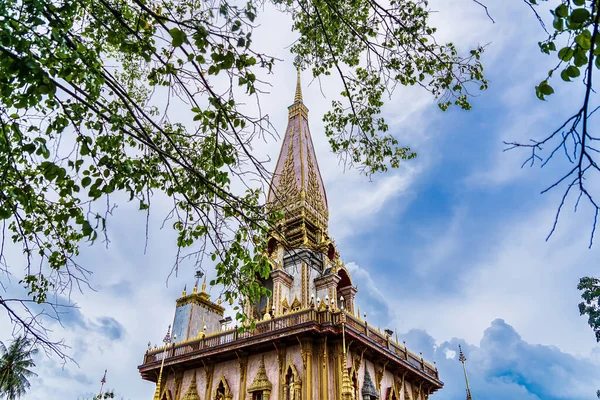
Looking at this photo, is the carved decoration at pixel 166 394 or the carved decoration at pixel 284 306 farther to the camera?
the carved decoration at pixel 284 306

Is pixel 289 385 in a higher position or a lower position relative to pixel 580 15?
higher

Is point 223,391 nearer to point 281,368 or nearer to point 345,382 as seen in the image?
point 281,368

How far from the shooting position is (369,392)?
58.1 ft

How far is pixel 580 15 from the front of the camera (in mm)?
3162

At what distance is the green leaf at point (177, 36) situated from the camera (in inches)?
163

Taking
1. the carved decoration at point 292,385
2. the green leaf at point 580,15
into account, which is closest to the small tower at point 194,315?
the carved decoration at point 292,385

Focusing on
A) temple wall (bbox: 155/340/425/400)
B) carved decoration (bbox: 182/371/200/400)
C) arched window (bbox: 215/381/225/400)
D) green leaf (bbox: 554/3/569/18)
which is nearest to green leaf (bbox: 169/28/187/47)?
green leaf (bbox: 554/3/569/18)

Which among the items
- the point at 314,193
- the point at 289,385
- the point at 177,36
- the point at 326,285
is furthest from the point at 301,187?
the point at 177,36

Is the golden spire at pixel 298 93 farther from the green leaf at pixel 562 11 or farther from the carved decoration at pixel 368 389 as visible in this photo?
the green leaf at pixel 562 11

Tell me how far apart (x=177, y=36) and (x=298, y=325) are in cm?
1479

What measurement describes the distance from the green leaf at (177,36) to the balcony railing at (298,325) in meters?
14.1

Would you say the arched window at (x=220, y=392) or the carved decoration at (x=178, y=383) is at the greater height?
the carved decoration at (x=178, y=383)

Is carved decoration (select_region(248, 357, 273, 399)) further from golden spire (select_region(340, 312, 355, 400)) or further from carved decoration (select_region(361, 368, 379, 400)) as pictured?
carved decoration (select_region(361, 368, 379, 400))

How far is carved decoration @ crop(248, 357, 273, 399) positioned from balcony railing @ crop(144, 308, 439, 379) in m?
1.48
